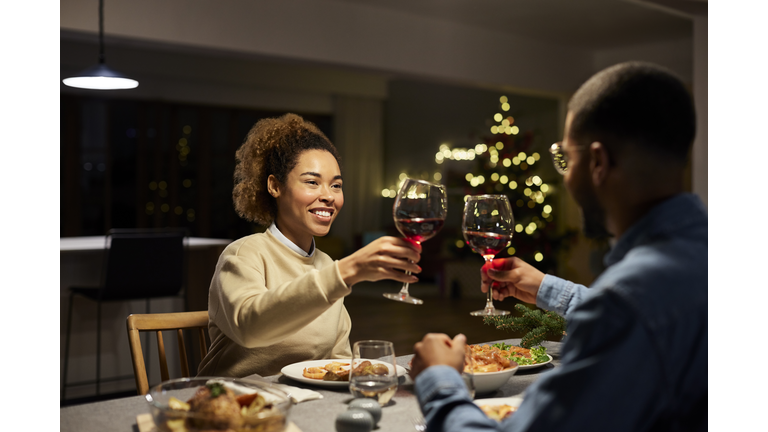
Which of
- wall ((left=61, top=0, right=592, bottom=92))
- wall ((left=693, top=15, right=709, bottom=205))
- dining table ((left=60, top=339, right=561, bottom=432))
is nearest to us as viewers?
dining table ((left=60, top=339, right=561, bottom=432))

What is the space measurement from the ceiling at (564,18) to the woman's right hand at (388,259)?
5.04m

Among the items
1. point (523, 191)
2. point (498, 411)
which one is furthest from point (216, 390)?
point (523, 191)

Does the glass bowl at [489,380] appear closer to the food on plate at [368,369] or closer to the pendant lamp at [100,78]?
the food on plate at [368,369]

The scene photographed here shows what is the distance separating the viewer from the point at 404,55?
6.32m

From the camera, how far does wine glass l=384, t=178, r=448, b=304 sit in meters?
1.25

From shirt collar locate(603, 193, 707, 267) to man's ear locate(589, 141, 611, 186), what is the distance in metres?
0.08

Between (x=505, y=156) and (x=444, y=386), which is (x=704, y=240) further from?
(x=505, y=156)

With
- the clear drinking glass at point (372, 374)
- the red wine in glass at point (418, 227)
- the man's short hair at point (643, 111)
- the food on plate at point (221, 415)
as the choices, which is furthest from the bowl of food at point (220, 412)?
the man's short hair at point (643, 111)

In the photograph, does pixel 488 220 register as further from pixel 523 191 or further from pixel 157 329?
pixel 523 191

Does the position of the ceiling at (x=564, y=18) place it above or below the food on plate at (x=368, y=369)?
above

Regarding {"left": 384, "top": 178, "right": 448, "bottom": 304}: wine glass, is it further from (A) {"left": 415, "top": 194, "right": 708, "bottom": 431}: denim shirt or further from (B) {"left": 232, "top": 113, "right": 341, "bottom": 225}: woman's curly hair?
(B) {"left": 232, "top": 113, "right": 341, "bottom": 225}: woman's curly hair

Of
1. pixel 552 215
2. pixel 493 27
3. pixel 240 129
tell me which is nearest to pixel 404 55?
pixel 493 27

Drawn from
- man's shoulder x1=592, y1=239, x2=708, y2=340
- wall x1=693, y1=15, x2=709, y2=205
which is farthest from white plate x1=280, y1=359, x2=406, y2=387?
wall x1=693, y1=15, x2=709, y2=205

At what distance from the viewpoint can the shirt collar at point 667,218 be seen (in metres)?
0.87
